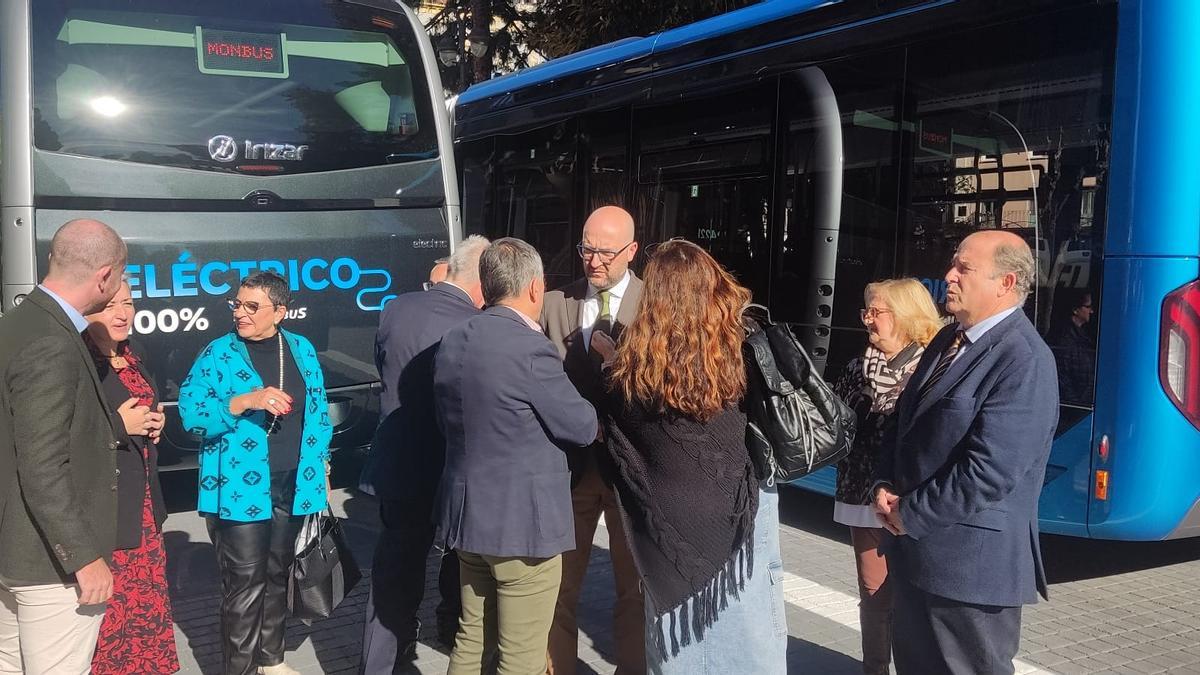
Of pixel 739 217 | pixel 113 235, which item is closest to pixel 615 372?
pixel 113 235

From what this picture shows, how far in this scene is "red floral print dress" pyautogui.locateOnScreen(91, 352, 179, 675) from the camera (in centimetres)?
331

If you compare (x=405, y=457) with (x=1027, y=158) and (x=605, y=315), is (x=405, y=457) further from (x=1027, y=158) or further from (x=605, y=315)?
(x=1027, y=158)

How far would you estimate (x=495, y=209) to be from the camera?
30.2 ft

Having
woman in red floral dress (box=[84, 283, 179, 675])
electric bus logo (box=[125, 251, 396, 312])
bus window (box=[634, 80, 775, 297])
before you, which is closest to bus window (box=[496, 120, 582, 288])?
bus window (box=[634, 80, 775, 297])

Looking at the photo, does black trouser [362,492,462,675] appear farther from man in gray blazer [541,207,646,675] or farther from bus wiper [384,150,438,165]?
bus wiper [384,150,438,165]

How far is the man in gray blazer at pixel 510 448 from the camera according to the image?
2.99 meters

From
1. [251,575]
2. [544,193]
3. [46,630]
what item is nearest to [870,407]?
[251,575]

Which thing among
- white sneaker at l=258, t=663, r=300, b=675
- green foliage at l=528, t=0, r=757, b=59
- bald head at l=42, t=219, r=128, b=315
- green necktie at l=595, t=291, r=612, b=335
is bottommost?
white sneaker at l=258, t=663, r=300, b=675

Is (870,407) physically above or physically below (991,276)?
below

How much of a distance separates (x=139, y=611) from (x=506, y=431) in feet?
4.90

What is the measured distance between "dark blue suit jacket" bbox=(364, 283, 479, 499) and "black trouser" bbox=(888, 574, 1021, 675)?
182 cm

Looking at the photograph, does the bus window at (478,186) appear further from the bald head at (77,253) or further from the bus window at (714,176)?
the bald head at (77,253)

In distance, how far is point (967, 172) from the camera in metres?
5.25

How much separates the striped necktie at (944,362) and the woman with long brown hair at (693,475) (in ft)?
1.95
